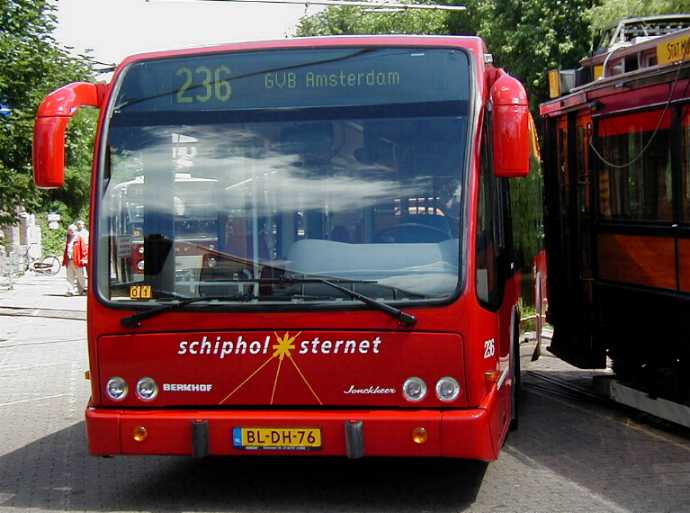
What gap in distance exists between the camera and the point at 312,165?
273 inches

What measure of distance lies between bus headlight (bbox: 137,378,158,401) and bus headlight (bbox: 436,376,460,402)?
166cm

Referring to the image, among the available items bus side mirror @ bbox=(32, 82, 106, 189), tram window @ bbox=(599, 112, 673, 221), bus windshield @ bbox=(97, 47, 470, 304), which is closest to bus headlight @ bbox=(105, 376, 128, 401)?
bus windshield @ bbox=(97, 47, 470, 304)

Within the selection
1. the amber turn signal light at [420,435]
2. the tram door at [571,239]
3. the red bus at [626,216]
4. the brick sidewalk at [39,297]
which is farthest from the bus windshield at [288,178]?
the brick sidewalk at [39,297]

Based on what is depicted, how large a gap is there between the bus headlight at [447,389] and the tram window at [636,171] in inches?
126

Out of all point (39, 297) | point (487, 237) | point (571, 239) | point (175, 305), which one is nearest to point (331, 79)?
point (487, 237)

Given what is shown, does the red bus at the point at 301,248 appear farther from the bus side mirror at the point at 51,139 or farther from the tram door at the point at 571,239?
the tram door at the point at 571,239

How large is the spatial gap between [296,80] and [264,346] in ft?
5.20

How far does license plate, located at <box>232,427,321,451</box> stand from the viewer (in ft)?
22.1

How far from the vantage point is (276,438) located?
6.78 metres

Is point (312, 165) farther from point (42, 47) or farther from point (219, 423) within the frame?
point (42, 47)

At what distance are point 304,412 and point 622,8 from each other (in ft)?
57.8

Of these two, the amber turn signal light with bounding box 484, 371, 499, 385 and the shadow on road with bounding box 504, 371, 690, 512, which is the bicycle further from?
the amber turn signal light with bounding box 484, 371, 499, 385

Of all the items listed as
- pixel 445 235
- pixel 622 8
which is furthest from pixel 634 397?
pixel 622 8

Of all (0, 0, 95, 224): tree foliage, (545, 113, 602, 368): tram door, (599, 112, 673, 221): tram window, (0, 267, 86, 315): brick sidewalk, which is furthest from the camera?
(0, 267, 86, 315): brick sidewalk
